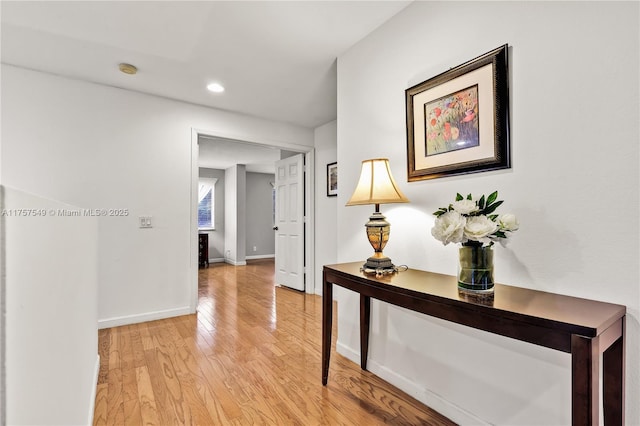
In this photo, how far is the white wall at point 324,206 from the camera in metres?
3.98

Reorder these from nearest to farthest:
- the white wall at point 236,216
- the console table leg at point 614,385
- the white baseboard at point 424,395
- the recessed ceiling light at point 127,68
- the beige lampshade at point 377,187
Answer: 1. the console table leg at point 614,385
2. the white baseboard at point 424,395
3. the beige lampshade at point 377,187
4. the recessed ceiling light at point 127,68
5. the white wall at point 236,216

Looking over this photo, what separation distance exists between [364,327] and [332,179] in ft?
7.43

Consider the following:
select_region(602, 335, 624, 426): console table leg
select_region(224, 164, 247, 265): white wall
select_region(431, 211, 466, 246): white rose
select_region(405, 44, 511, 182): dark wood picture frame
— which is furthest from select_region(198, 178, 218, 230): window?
select_region(602, 335, 624, 426): console table leg

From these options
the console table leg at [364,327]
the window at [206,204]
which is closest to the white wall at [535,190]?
the console table leg at [364,327]

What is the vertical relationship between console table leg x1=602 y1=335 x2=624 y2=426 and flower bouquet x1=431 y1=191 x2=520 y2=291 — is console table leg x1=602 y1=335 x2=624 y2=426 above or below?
below

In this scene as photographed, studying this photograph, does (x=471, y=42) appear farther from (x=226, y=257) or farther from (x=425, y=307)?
(x=226, y=257)

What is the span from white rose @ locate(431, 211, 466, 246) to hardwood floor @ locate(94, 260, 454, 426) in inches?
39.8

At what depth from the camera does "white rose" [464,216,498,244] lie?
3.72 ft

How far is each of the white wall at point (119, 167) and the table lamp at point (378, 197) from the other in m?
2.31

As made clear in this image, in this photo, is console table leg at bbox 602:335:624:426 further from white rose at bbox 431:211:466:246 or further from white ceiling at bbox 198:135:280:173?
white ceiling at bbox 198:135:280:173

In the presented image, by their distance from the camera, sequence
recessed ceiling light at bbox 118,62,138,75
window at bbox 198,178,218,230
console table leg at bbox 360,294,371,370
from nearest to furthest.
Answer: console table leg at bbox 360,294,371,370 → recessed ceiling light at bbox 118,62,138,75 → window at bbox 198,178,218,230

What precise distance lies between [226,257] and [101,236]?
4.33 m

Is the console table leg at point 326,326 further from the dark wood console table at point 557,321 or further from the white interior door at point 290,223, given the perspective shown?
the white interior door at point 290,223

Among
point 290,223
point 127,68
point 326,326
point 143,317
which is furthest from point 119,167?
point 326,326
